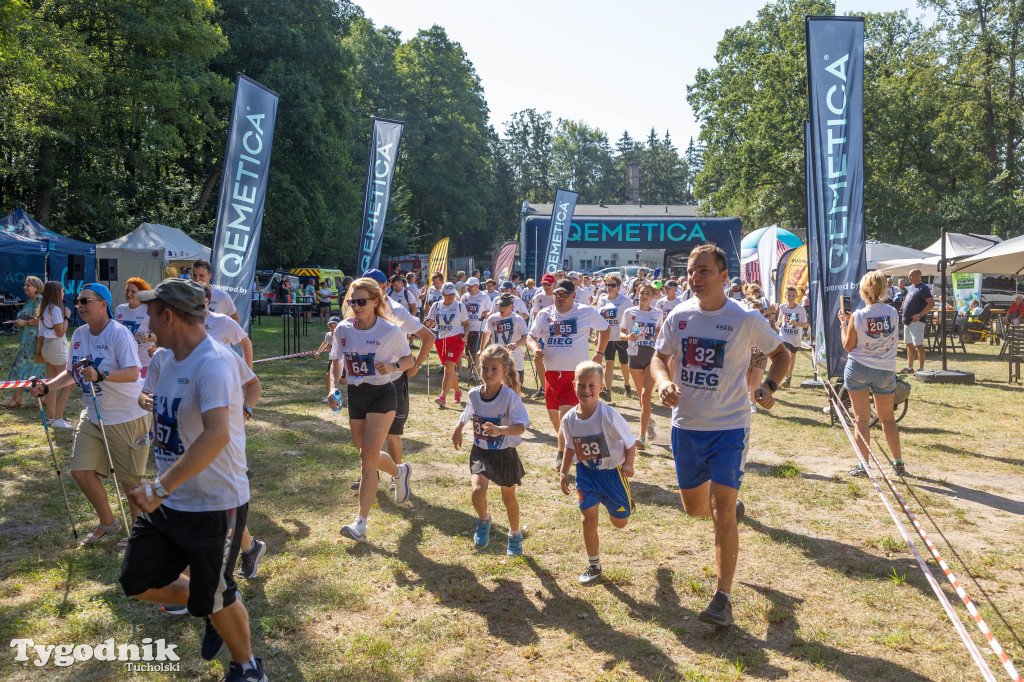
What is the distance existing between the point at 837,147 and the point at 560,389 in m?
5.09

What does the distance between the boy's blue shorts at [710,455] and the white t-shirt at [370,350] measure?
2358 millimetres

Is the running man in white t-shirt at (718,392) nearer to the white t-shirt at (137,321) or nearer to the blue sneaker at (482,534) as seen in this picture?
the blue sneaker at (482,534)

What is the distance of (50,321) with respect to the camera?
9.05 meters

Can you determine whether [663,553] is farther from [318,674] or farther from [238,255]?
[238,255]

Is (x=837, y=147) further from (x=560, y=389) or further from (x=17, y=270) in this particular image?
(x=17, y=270)

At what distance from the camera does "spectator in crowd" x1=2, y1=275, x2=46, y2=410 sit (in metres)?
10.1

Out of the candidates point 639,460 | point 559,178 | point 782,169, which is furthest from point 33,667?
point 559,178

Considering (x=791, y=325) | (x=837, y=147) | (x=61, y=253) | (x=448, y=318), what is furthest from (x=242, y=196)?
(x=61, y=253)

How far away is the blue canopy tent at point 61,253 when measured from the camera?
21.4 m

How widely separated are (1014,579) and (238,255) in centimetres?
875

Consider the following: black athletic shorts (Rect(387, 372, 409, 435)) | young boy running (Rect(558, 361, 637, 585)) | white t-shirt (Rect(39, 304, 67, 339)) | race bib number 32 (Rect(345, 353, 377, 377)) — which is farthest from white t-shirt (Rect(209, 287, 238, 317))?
young boy running (Rect(558, 361, 637, 585))

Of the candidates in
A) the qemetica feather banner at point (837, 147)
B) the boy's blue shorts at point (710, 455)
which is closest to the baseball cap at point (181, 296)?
the boy's blue shorts at point (710, 455)

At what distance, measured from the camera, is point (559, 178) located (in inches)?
4343

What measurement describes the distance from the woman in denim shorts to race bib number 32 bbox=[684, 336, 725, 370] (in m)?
3.64
